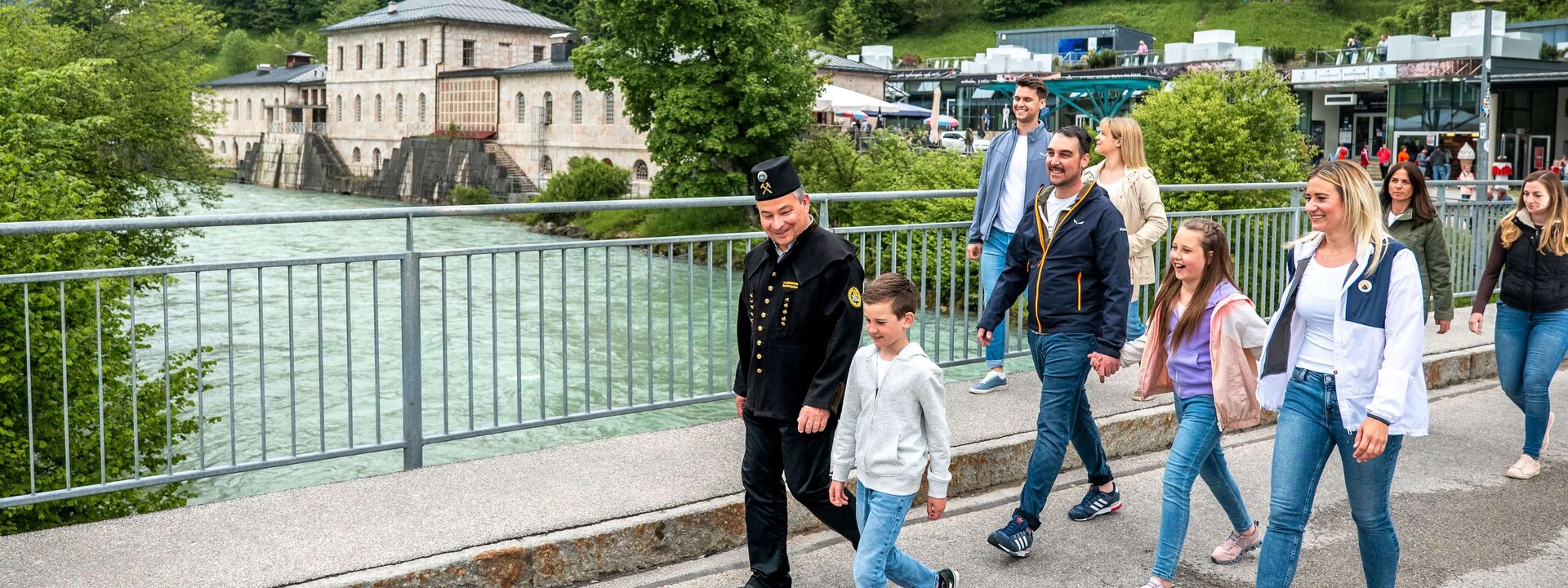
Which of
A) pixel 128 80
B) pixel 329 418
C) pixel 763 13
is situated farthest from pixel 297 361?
pixel 763 13

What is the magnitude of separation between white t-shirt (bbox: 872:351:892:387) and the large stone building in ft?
211

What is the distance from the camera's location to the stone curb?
4.89m

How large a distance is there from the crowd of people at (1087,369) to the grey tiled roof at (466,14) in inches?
3488

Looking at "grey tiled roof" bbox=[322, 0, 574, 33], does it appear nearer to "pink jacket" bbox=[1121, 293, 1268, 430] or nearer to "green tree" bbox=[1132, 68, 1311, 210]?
"green tree" bbox=[1132, 68, 1311, 210]

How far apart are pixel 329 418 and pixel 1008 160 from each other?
14066 millimetres

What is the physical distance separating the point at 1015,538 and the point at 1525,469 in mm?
3424

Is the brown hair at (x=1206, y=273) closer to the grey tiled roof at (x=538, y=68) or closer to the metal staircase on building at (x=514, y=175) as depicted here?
the metal staircase on building at (x=514, y=175)

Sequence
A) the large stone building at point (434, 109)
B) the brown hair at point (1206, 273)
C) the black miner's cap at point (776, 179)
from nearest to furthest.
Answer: the black miner's cap at point (776, 179) < the brown hair at point (1206, 273) < the large stone building at point (434, 109)

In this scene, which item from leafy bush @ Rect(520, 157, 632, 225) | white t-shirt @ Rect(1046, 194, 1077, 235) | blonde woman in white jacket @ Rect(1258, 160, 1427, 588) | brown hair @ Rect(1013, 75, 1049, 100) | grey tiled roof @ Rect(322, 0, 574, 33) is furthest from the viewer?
grey tiled roof @ Rect(322, 0, 574, 33)

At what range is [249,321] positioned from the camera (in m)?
28.2

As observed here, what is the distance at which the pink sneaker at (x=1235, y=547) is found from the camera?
561 cm

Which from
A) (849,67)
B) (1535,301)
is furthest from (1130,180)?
(849,67)

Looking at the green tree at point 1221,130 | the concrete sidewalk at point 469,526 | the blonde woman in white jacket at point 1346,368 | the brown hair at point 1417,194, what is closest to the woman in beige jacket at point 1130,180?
the concrete sidewalk at point 469,526

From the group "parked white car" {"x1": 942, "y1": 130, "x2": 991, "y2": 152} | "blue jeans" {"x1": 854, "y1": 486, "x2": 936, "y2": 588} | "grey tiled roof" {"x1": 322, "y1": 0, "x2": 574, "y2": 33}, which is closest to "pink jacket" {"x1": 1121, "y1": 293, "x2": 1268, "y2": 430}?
"blue jeans" {"x1": 854, "y1": 486, "x2": 936, "y2": 588}
